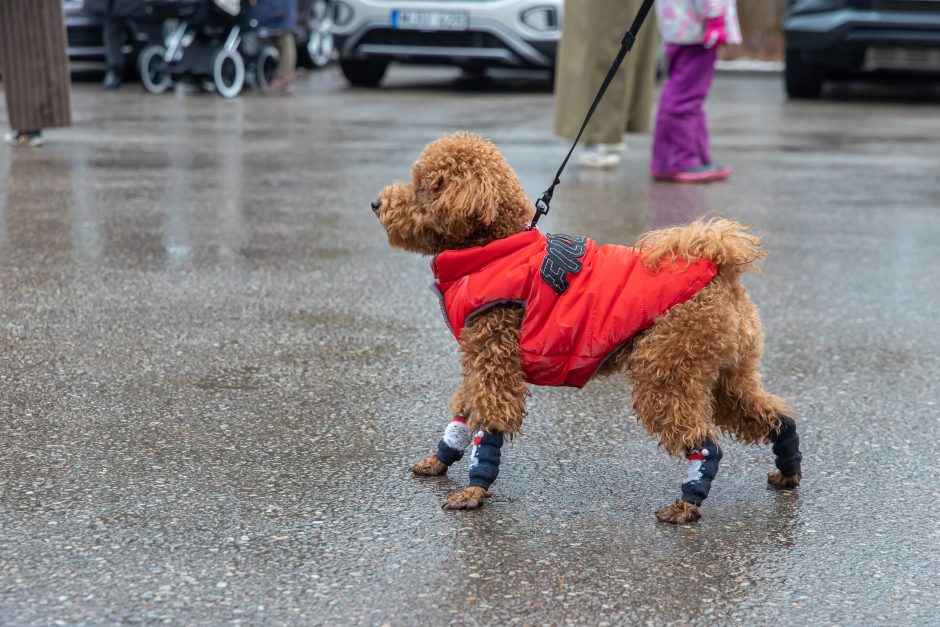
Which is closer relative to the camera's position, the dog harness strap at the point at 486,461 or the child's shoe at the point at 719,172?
the dog harness strap at the point at 486,461

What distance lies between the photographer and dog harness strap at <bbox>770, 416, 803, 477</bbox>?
11.8 feet

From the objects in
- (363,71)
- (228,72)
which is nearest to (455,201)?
(228,72)

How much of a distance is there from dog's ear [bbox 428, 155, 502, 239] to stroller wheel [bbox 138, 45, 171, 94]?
11.2 m

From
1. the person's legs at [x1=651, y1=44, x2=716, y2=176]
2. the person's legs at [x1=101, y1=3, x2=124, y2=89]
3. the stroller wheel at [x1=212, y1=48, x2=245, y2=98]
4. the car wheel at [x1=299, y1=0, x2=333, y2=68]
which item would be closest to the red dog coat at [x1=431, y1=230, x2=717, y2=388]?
the person's legs at [x1=651, y1=44, x2=716, y2=176]

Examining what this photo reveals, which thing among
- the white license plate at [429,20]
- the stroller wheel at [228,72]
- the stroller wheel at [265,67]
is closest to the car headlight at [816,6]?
the white license plate at [429,20]

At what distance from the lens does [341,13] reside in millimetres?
14453

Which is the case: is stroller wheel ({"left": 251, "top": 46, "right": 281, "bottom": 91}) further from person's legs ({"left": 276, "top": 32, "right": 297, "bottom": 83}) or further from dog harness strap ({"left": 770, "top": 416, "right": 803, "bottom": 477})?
dog harness strap ({"left": 770, "top": 416, "right": 803, "bottom": 477})

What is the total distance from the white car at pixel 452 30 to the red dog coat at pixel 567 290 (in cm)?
1101

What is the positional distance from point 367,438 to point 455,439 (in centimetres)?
46

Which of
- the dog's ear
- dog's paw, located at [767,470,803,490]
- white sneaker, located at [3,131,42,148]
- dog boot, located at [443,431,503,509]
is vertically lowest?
white sneaker, located at [3,131,42,148]

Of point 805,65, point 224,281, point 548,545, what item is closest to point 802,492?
point 548,545

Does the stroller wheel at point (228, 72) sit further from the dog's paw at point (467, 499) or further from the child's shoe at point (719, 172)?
the dog's paw at point (467, 499)

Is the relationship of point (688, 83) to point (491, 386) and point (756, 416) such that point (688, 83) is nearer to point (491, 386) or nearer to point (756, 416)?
point (756, 416)

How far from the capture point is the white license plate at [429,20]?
555 inches
